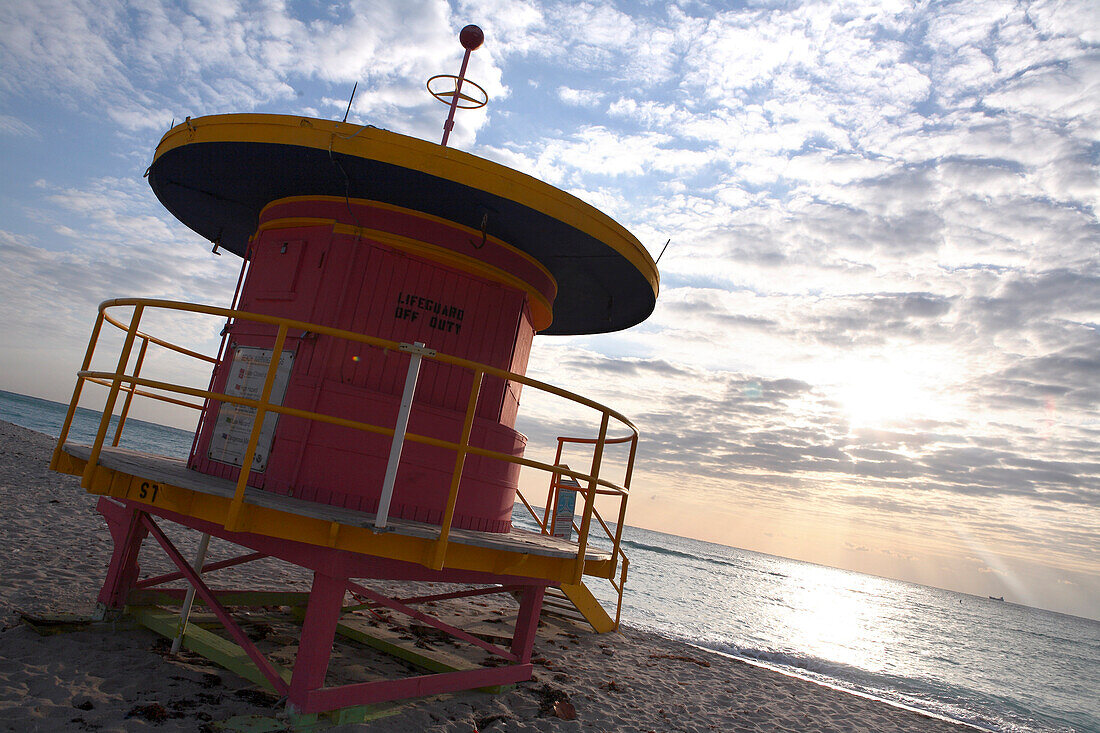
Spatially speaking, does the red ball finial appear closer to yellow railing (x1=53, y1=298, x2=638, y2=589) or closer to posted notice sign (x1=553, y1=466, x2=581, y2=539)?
yellow railing (x1=53, y1=298, x2=638, y2=589)

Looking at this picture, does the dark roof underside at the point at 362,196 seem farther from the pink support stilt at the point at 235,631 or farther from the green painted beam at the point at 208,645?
the green painted beam at the point at 208,645

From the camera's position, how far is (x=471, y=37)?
20.4 feet

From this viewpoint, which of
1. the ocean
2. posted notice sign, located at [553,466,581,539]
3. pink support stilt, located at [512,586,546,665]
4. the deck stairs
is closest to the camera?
pink support stilt, located at [512,586,546,665]

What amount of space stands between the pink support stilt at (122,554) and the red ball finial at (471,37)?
5.60 metres

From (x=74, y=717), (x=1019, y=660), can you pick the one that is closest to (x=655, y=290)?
(x=74, y=717)

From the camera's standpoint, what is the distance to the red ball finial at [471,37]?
6.16m

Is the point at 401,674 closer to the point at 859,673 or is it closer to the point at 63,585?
the point at 63,585

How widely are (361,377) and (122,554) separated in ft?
9.82

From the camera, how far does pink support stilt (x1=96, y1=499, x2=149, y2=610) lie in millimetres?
5688

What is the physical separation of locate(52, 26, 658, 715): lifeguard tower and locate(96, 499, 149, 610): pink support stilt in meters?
0.02

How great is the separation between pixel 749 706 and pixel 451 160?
8071 mm

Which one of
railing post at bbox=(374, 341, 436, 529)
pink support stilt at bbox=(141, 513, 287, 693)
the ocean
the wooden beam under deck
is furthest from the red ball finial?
the ocean

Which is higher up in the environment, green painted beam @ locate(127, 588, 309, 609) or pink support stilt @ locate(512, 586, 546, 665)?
pink support stilt @ locate(512, 586, 546, 665)

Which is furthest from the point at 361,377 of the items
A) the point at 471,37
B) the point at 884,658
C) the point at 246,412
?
the point at 884,658
